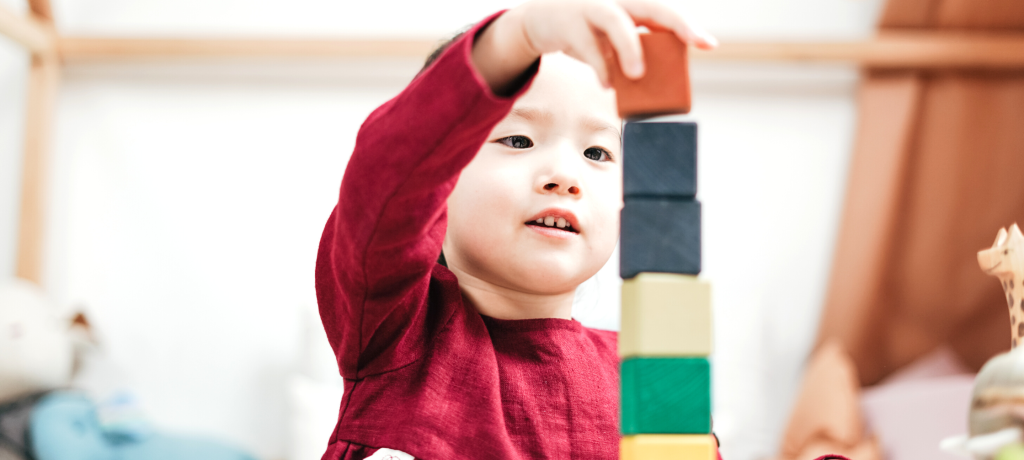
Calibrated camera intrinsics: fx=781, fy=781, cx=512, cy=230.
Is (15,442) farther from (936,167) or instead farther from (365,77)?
(936,167)

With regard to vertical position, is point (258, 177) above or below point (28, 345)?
above

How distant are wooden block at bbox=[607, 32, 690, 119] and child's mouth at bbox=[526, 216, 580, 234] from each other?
17cm

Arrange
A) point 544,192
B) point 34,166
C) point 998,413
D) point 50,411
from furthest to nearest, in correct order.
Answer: point 34,166 → point 50,411 → point 544,192 → point 998,413

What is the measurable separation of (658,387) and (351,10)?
5.35ft

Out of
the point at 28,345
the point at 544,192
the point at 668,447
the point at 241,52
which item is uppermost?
the point at 241,52

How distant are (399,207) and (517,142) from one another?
155mm

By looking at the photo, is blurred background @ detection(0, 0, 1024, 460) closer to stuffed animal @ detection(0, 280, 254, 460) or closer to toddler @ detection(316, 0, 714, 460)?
stuffed animal @ detection(0, 280, 254, 460)

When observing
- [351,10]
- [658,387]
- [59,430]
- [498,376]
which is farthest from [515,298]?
[351,10]

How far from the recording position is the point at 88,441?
121cm

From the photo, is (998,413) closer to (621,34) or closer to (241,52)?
(621,34)

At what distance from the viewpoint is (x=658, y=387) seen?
35 centimetres

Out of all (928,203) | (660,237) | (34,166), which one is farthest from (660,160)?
(34,166)

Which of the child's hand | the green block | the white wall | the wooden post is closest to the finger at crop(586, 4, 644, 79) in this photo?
the child's hand

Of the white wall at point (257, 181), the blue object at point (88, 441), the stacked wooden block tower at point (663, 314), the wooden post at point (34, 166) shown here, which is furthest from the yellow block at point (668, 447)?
the wooden post at point (34, 166)
